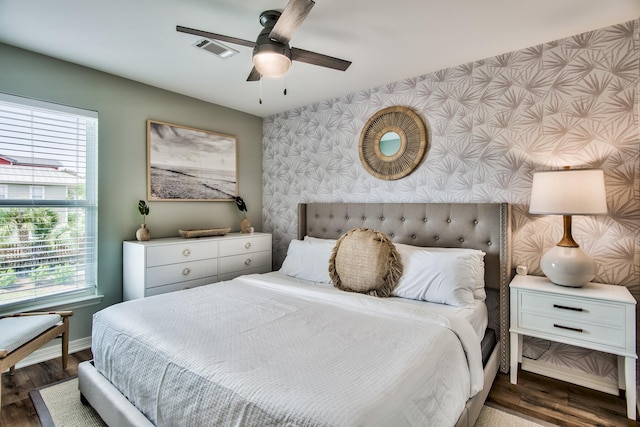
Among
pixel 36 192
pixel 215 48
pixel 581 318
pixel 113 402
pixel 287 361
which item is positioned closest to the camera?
pixel 287 361

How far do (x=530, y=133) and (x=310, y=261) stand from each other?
1983 mm

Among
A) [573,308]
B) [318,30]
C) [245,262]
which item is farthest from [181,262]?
[573,308]

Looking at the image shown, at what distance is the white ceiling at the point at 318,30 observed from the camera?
1859 mm

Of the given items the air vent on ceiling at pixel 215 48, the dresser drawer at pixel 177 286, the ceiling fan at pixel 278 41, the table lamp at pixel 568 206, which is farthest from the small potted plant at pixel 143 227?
the table lamp at pixel 568 206

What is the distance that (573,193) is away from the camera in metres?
1.93

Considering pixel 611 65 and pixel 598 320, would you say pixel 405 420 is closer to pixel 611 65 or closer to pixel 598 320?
pixel 598 320

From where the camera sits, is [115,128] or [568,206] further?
[115,128]

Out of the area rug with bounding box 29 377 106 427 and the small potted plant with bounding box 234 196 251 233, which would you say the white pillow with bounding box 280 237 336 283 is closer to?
the small potted plant with bounding box 234 196 251 233

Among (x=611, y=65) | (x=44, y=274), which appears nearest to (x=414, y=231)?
(x=611, y=65)

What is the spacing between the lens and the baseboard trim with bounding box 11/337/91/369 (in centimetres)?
246

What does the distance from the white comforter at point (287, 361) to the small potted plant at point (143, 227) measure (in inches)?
41.5

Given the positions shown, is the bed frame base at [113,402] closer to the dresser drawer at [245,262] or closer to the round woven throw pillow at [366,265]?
the round woven throw pillow at [366,265]

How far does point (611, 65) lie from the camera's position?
209cm

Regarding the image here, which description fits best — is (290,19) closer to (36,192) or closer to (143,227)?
(143,227)
